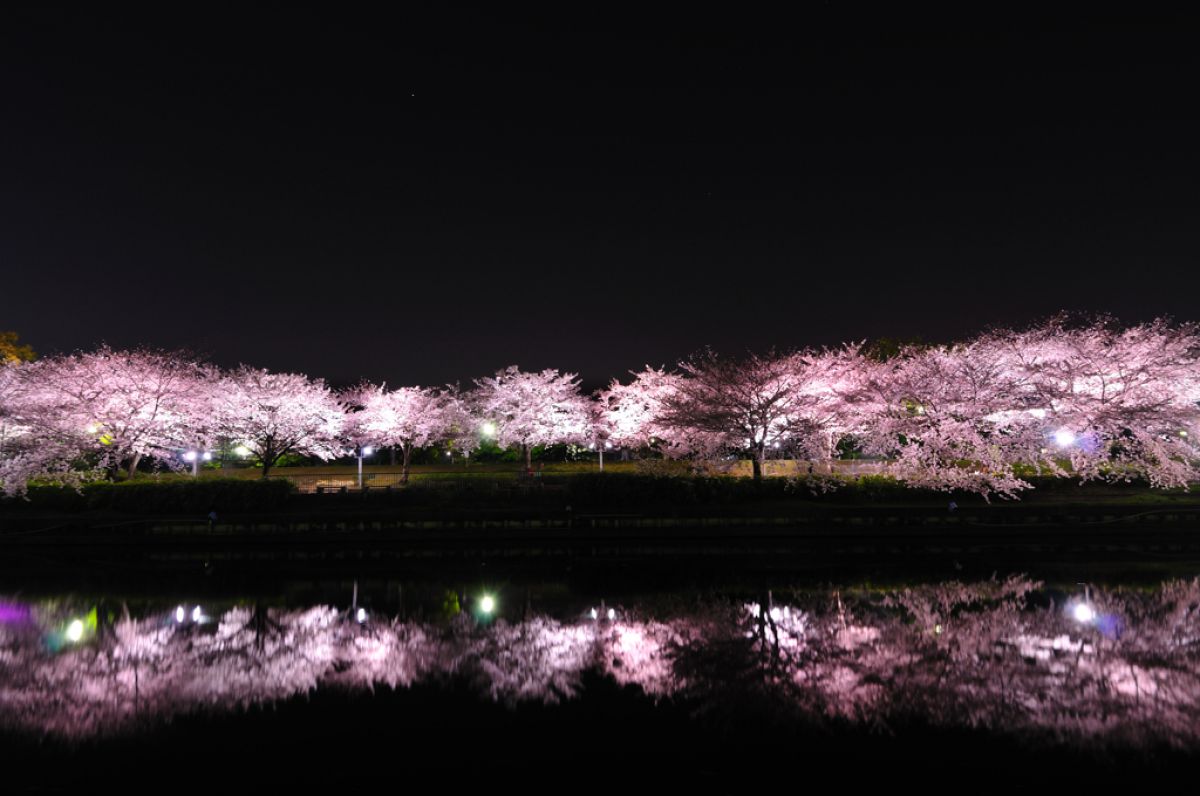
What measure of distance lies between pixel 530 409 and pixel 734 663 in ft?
119

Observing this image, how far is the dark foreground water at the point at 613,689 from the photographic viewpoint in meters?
7.50

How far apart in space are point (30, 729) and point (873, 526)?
23635 millimetres

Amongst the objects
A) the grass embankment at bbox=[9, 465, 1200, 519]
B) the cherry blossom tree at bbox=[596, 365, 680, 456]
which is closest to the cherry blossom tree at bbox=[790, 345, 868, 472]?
the grass embankment at bbox=[9, 465, 1200, 519]

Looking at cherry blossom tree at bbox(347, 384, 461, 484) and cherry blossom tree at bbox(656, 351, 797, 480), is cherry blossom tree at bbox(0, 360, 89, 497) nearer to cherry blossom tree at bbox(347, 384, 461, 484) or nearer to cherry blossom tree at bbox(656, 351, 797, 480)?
cherry blossom tree at bbox(347, 384, 461, 484)

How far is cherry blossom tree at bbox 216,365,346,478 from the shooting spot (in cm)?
3784

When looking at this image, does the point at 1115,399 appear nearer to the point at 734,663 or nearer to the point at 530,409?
the point at 734,663

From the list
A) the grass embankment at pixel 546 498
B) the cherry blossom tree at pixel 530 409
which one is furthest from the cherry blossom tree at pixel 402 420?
the grass embankment at pixel 546 498

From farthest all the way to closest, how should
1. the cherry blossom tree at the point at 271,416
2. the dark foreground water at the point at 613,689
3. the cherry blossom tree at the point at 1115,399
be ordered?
1. the cherry blossom tree at the point at 271,416
2. the cherry blossom tree at the point at 1115,399
3. the dark foreground water at the point at 613,689

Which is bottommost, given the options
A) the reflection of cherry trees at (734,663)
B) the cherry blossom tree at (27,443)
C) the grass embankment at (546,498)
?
the reflection of cherry trees at (734,663)

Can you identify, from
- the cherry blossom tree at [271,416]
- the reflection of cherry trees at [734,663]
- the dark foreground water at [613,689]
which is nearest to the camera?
the dark foreground water at [613,689]

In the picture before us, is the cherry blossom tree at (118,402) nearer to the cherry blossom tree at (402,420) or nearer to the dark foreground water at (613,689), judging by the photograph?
the cherry blossom tree at (402,420)

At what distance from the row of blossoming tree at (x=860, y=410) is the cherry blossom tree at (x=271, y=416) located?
99 mm

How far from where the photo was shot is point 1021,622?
13148 millimetres

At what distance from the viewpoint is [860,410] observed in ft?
99.6
